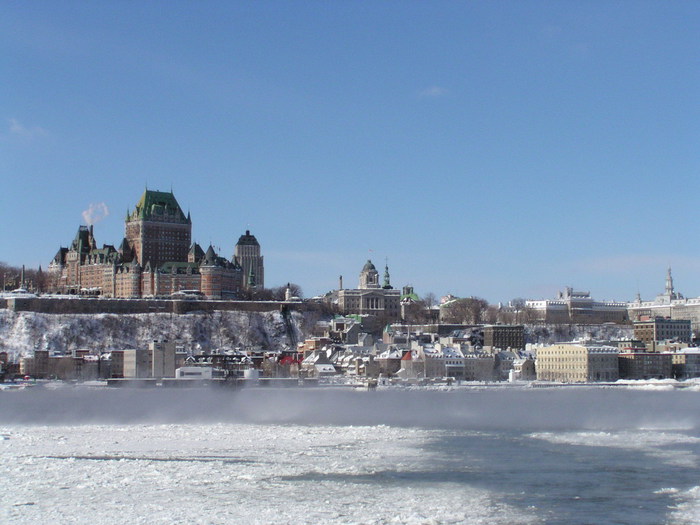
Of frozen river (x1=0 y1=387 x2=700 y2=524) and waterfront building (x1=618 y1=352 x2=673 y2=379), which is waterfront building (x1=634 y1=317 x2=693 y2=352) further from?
frozen river (x1=0 y1=387 x2=700 y2=524)

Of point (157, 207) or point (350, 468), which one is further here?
point (157, 207)

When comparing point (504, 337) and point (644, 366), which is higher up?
point (504, 337)

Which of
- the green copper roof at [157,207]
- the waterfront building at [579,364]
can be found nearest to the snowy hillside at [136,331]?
the green copper roof at [157,207]

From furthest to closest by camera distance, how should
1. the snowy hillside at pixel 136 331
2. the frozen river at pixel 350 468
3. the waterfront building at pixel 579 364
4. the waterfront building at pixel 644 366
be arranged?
the snowy hillside at pixel 136 331 → the waterfront building at pixel 644 366 → the waterfront building at pixel 579 364 → the frozen river at pixel 350 468

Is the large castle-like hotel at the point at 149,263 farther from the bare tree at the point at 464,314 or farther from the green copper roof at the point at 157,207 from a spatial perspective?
the bare tree at the point at 464,314

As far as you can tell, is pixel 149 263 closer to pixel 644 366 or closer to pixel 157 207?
pixel 157 207

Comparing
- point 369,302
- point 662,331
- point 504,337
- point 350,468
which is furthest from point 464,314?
point 350,468

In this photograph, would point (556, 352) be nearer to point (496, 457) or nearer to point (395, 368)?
point (395, 368)
